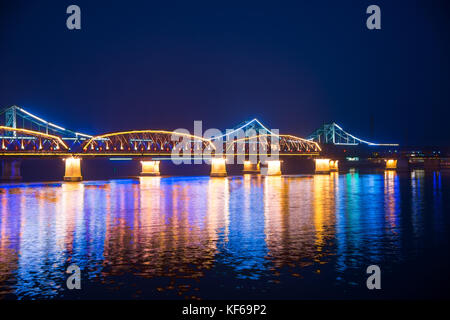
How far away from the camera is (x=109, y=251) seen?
2242cm

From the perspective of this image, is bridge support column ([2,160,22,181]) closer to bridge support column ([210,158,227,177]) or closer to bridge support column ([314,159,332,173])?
bridge support column ([210,158,227,177])

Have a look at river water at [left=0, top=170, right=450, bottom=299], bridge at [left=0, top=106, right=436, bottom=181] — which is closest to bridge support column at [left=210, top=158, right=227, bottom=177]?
bridge at [left=0, top=106, right=436, bottom=181]

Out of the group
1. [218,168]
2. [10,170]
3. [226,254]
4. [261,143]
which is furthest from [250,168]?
[226,254]

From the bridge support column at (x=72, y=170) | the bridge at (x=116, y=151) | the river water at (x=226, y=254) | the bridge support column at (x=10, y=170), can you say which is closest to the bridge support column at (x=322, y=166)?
the bridge at (x=116, y=151)

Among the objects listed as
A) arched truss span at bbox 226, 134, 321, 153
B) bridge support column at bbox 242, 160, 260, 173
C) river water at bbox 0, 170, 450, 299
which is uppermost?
arched truss span at bbox 226, 134, 321, 153

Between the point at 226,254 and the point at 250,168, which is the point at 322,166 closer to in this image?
the point at 250,168

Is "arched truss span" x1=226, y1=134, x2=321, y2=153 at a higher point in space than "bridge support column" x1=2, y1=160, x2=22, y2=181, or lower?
higher

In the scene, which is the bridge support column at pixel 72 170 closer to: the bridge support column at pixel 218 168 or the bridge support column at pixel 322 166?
the bridge support column at pixel 218 168

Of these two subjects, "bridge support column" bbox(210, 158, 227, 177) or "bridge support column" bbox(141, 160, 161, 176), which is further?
"bridge support column" bbox(141, 160, 161, 176)

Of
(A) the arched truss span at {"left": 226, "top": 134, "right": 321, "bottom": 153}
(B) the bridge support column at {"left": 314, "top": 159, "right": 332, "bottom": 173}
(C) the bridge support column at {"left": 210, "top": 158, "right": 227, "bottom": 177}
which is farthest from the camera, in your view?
(B) the bridge support column at {"left": 314, "top": 159, "right": 332, "bottom": 173}

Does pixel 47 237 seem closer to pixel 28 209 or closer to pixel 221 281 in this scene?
pixel 221 281

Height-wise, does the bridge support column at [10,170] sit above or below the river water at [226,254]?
above

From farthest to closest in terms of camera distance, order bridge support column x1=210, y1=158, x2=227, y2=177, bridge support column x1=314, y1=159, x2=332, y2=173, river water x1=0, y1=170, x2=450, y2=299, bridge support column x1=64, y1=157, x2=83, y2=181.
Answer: bridge support column x1=314, y1=159, x2=332, y2=173
bridge support column x1=210, y1=158, x2=227, y2=177
bridge support column x1=64, y1=157, x2=83, y2=181
river water x1=0, y1=170, x2=450, y2=299
